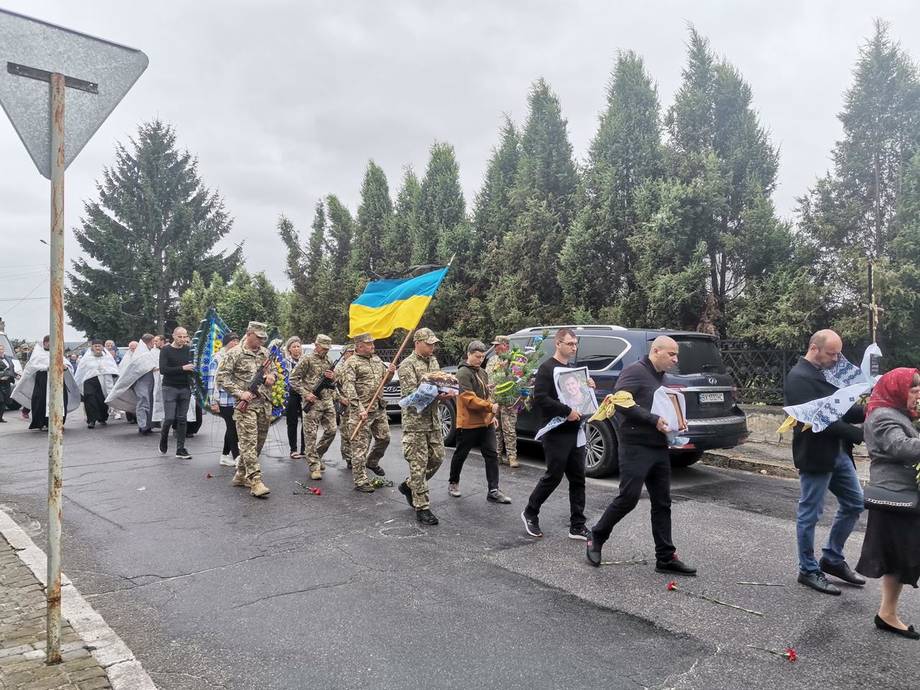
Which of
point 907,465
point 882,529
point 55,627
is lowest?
point 55,627

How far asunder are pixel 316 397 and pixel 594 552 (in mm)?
5068

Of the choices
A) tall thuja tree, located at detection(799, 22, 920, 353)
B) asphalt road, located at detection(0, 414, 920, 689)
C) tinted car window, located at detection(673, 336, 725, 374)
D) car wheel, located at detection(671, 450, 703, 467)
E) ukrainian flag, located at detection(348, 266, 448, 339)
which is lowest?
asphalt road, located at detection(0, 414, 920, 689)

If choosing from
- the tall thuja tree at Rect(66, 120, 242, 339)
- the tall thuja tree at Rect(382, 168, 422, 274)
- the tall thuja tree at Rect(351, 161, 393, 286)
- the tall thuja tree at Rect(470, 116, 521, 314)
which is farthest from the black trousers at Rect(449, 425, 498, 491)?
the tall thuja tree at Rect(66, 120, 242, 339)

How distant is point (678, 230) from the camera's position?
1312cm

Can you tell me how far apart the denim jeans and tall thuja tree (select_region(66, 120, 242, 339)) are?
1590 inches

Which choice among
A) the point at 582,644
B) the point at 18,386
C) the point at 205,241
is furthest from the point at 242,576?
the point at 205,241

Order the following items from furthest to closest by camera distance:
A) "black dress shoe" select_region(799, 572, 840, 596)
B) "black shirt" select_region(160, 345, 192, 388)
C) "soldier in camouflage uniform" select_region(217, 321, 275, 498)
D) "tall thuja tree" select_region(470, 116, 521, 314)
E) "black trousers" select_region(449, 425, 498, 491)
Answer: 1. "tall thuja tree" select_region(470, 116, 521, 314)
2. "black shirt" select_region(160, 345, 192, 388)
3. "soldier in camouflage uniform" select_region(217, 321, 275, 498)
4. "black trousers" select_region(449, 425, 498, 491)
5. "black dress shoe" select_region(799, 572, 840, 596)

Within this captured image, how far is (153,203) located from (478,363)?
129 ft

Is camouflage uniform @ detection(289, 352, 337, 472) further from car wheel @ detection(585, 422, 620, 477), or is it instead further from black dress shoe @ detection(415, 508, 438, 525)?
car wheel @ detection(585, 422, 620, 477)

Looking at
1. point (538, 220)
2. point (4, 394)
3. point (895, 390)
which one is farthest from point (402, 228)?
point (895, 390)

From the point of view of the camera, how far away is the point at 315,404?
359 inches

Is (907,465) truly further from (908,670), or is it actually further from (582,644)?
(582,644)

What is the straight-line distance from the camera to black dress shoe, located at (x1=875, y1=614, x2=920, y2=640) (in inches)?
152

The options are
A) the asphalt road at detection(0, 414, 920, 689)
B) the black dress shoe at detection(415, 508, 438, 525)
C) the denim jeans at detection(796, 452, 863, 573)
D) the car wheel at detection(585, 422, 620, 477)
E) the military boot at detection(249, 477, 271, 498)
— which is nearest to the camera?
the asphalt road at detection(0, 414, 920, 689)
